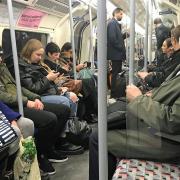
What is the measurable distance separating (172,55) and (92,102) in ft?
8.74

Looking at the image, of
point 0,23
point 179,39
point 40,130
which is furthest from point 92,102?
point 179,39

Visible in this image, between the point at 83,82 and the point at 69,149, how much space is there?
4.69 feet

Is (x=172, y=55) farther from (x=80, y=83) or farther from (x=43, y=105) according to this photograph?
(x=80, y=83)

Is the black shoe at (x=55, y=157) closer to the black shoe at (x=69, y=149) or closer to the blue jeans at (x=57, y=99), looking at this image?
the black shoe at (x=69, y=149)

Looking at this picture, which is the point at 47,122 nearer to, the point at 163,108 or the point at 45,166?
the point at 45,166

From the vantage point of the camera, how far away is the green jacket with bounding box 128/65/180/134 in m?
1.59

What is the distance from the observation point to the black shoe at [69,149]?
3.68 metres

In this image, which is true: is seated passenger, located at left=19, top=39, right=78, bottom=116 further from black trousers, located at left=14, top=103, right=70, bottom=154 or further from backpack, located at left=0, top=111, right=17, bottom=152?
backpack, located at left=0, top=111, right=17, bottom=152

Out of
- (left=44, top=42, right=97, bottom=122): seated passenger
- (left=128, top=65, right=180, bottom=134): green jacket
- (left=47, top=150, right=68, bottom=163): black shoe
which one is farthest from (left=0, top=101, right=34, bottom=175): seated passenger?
(left=44, top=42, right=97, bottom=122): seated passenger

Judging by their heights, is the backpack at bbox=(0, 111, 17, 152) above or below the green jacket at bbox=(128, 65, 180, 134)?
below

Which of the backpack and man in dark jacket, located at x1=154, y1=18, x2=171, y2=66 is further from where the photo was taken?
man in dark jacket, located at x1=154, y1=18, x2=171, y2=66

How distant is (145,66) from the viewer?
10.9ft

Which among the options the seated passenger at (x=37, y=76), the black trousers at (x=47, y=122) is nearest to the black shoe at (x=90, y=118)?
the seated passenger at (x=37, y=76)

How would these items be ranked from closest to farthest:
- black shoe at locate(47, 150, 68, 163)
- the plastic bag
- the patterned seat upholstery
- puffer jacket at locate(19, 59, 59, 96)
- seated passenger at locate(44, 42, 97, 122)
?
1. the patterned seat upholstery
2. the plastic bag
3. puffer jacket at locate(19, 59, 59, 96)
4. black shoe at locate(47, 150, 68, 163)
5. seated passenger at locate(44, 42, 97, 122)
